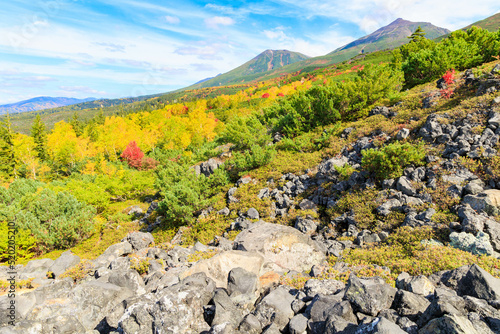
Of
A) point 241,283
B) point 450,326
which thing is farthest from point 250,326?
point 450,326

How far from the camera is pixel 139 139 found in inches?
1469

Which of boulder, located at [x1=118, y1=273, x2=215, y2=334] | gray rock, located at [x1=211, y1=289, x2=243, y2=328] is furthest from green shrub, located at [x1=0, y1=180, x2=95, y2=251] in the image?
gray rock, located at [x1=211, y1=289, x2=243, y2=328]

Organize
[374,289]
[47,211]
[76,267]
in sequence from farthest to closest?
[47,211] < [76,267] < [374,289]

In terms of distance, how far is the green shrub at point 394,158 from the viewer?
367 inches

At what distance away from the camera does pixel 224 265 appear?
20.8 ft

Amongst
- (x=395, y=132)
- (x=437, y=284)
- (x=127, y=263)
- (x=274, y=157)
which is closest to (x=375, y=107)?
(x=395, y=132)

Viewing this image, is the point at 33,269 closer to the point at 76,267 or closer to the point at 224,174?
the point at 76,267

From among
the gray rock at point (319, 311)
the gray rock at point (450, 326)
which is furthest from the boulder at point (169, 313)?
the gray rock at point (450, 326)

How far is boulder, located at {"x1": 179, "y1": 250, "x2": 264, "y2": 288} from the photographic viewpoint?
621 cm

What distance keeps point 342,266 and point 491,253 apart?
3.48 meters

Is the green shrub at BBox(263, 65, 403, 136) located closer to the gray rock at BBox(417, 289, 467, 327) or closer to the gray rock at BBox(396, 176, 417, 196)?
the gray rock at BBox(396, 176, 417, 196)

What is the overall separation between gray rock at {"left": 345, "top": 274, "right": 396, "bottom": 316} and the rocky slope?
0.06 ft

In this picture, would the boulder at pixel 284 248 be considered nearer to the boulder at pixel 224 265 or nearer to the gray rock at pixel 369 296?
the boulder at pixel 224 265

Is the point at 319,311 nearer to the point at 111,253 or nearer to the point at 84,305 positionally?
the point at 84,305
